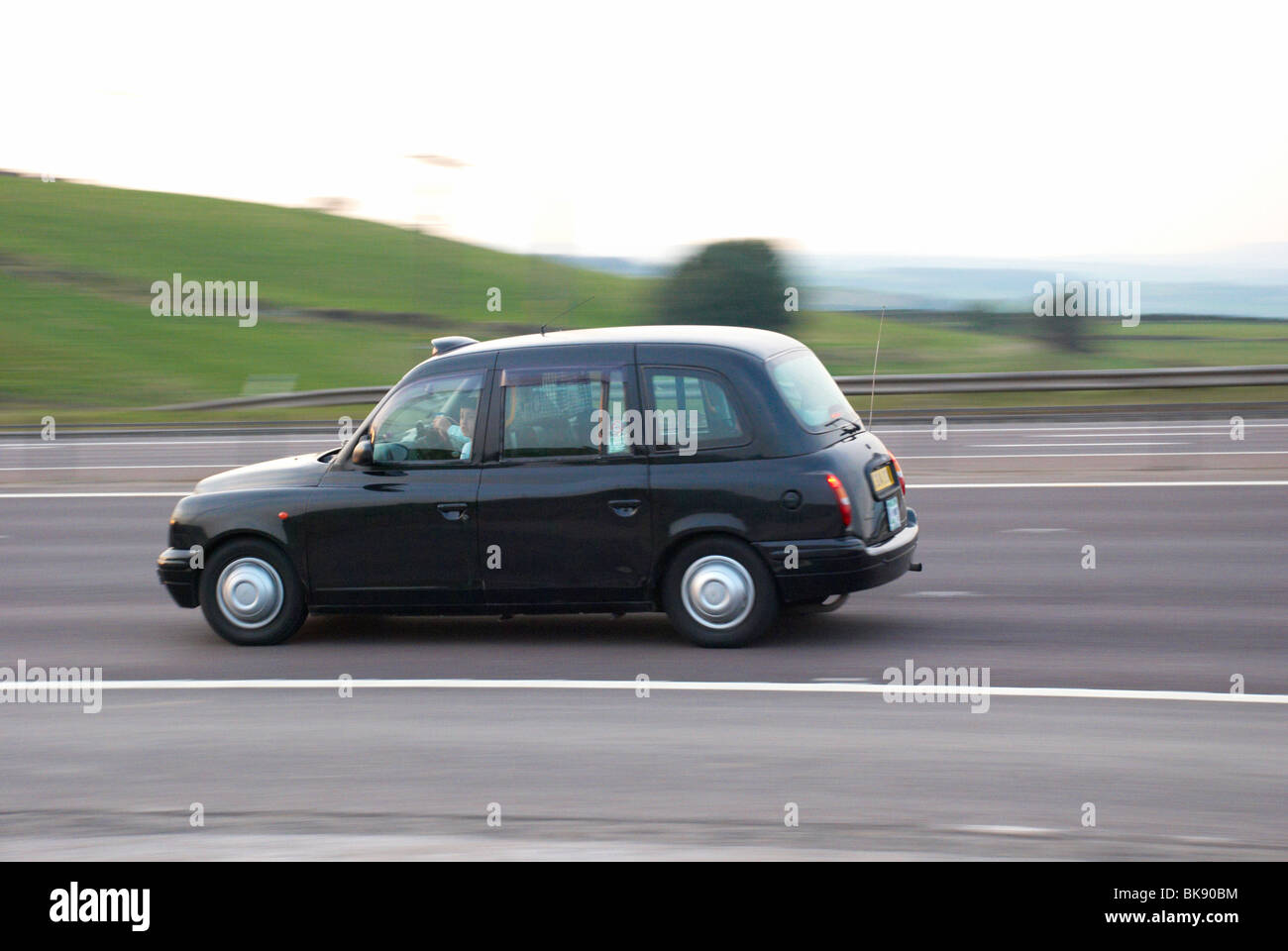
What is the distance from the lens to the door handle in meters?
8.20

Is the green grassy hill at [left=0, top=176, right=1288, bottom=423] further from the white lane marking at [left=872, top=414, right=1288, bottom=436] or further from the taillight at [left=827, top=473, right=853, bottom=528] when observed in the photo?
the taillight at [left=827, top=473, right=853, bottom=528]

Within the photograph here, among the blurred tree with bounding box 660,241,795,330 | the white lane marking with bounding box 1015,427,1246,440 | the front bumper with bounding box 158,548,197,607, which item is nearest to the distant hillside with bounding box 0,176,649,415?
the blurred tree with bounding box 660,241,795,330

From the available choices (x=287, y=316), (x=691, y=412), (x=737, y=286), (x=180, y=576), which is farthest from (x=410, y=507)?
(x=287, y=316)

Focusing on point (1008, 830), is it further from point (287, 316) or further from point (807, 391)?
point (287, 316)

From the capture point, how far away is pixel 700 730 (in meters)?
6.62

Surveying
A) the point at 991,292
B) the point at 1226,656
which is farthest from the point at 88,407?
the point at 1226,656

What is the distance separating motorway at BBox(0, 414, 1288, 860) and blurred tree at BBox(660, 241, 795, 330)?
3240cm

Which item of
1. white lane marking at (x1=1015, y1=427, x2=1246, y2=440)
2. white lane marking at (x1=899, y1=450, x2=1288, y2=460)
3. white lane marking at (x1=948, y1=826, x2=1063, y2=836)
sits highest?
white lane marking at (x1=1015, y1=427, x2=1246, y2=440)

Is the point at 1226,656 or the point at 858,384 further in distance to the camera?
the point at 858,384

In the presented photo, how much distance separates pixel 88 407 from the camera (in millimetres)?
43062

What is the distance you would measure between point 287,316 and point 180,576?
53853mm

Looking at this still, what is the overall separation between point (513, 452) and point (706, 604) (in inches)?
54.3
